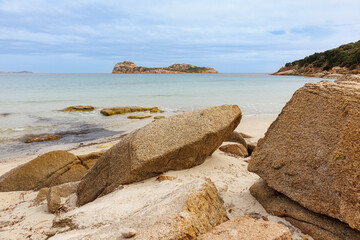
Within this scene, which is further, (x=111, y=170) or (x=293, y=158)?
(x=111, y=170)

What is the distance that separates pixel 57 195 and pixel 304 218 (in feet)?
14.5

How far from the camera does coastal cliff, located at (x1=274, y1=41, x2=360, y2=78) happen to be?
5381 centimetres

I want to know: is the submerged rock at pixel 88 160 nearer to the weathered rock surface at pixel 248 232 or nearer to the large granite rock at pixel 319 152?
the large granite rock at pixel 319 152

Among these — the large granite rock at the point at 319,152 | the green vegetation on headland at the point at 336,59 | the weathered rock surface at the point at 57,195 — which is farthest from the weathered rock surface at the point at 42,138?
the green vegetation on headland at the point at 336,59

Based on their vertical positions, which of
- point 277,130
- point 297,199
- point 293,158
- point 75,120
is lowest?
point 75,120

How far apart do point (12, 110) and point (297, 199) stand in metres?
23.7

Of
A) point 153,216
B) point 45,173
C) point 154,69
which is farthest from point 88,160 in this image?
point 154,69

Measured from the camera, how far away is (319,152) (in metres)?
3.23

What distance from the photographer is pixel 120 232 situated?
2613 mm

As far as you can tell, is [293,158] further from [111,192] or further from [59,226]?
[59,226]

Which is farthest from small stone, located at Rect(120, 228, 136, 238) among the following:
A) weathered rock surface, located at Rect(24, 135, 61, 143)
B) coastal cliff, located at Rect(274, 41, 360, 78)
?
coastal cliff, located at Rect(274, 41, 360, 78)

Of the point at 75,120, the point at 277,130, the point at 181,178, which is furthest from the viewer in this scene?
the point at 75,120


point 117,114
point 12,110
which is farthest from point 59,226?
point 12,110

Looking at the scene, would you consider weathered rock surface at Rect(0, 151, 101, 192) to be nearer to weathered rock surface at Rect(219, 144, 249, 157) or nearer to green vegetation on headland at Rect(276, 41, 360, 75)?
weathered rock surface at Rect(219, 144, 249, 157)
